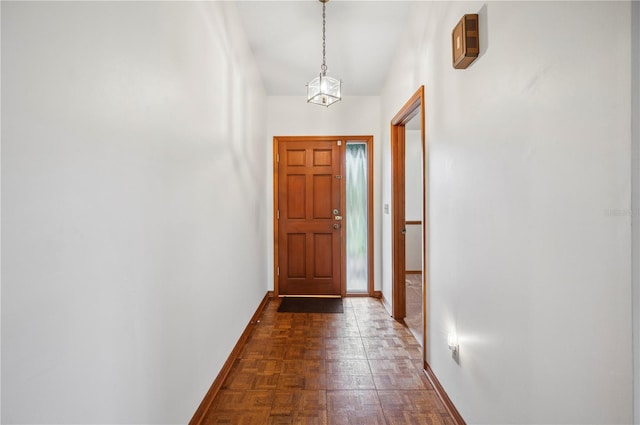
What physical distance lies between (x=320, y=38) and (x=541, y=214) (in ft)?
8.03

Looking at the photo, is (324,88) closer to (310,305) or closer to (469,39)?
(469,39)

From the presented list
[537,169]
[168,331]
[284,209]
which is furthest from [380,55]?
[168,331]

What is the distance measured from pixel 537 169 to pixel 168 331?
4.95 feet

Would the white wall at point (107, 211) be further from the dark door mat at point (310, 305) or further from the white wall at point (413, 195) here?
the white wall at point (413, 195)

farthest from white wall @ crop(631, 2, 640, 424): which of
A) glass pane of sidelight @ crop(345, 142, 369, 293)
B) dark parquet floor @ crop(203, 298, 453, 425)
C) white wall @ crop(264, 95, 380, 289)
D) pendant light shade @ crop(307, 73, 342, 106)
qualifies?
glass pane of sidelight @ crop(345, 142, 369, 293)

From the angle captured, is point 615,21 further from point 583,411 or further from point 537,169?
point 583,411

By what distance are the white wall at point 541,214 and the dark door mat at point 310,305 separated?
1.89m

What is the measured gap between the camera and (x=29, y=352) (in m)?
0.70

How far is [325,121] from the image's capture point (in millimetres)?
3986

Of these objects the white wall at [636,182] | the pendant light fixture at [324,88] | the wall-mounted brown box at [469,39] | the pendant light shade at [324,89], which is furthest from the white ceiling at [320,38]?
the white wall at [636,182]

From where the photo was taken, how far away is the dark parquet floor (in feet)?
5.64

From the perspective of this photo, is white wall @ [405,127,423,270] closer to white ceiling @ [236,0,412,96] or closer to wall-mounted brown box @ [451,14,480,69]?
white ceiling @ [236,0,412,96]

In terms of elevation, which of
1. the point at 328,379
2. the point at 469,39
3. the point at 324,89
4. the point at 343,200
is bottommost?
the point at 328,379

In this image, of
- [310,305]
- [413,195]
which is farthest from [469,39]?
[413,195]
